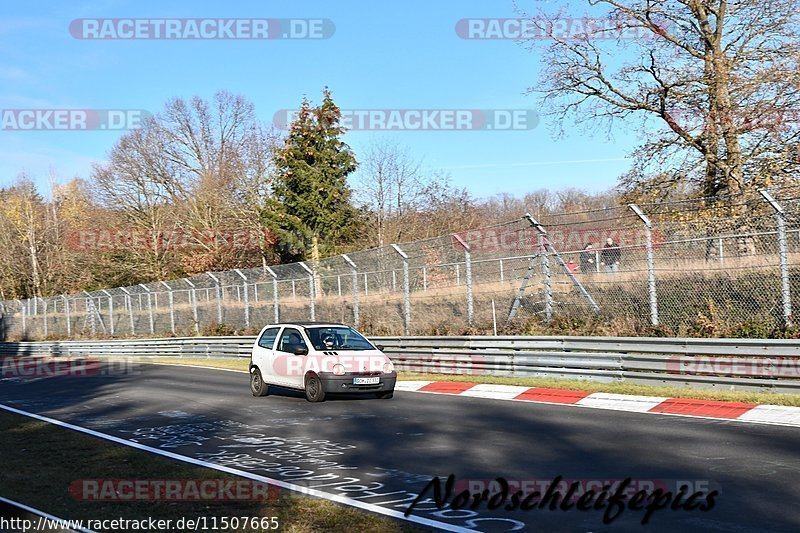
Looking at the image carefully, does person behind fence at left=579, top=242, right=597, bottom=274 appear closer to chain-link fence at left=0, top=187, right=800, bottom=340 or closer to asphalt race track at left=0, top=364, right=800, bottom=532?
chain-link fence at left=0, top=187, right=800, bottom=340

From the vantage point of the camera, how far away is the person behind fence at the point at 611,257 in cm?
1788

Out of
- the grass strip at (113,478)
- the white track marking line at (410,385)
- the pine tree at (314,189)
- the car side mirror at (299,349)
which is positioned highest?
the pine tree at (314,189)

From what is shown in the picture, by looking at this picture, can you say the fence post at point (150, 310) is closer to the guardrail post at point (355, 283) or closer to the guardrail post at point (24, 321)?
the guardrail post at point (24, 321)

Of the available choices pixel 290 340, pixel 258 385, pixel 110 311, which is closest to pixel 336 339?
pixel 290 340

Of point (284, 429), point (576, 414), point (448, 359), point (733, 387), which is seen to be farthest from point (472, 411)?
point (448, 359)

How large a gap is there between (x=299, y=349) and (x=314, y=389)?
0.87 metres

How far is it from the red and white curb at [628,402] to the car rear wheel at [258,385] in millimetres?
2953

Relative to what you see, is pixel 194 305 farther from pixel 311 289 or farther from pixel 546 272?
pixel 546 272

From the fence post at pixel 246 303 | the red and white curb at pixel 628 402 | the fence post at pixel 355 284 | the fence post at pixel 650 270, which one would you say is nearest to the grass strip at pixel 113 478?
the red and white curb at pixel 628 402

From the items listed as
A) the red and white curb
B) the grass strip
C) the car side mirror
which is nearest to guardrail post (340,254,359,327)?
the red and white curb

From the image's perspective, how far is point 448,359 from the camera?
20031 mm

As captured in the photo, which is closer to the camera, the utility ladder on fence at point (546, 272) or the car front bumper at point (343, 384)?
the car front bumper at point (343, 384)

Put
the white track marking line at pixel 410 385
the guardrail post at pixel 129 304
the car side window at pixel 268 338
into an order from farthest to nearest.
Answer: the guardrail post at pixel 129 304, the white track marking line at pixel 410 385, the car side window at pixel 268 338

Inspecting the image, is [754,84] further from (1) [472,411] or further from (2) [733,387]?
(1) [472,411]
